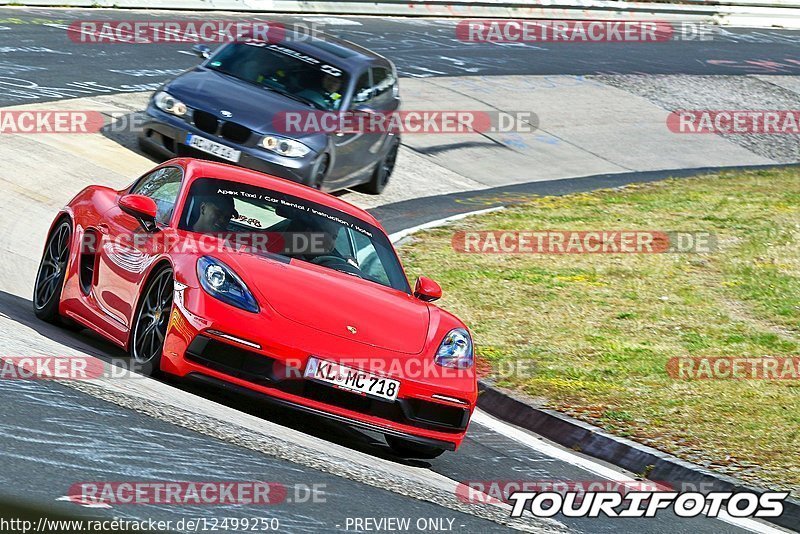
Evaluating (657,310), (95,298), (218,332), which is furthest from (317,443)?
(657,310)

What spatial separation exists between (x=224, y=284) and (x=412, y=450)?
1.41 metres

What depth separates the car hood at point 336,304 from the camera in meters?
7.31

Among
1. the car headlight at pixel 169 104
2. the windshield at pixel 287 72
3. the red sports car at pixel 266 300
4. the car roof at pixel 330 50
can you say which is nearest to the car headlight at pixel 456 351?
the red sports car at pixel 266 300

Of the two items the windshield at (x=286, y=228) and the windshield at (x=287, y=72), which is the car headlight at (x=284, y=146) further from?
the windshield at (x=286, y=228)

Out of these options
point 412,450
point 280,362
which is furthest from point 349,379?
point 412,450

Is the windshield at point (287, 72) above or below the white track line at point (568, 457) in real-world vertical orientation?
above

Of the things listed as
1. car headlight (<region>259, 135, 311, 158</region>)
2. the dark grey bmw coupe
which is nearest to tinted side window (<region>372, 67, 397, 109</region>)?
the dark grey bmw coupe

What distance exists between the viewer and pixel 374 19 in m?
29.5

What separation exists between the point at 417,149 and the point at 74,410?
13873 millimetres

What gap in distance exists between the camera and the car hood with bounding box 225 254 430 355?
731cm

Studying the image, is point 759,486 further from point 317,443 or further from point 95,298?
point 95,298

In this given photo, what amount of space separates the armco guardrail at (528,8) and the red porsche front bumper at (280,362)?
1820 cm

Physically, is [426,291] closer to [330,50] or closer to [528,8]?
[330,50]

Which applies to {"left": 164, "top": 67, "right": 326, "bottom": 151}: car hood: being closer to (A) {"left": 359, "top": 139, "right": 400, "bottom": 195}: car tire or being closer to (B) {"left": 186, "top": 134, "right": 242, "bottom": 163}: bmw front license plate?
(B) {"left": 186, "top": 134, "right": 242, "bottom": 163}: bmw front license plate
